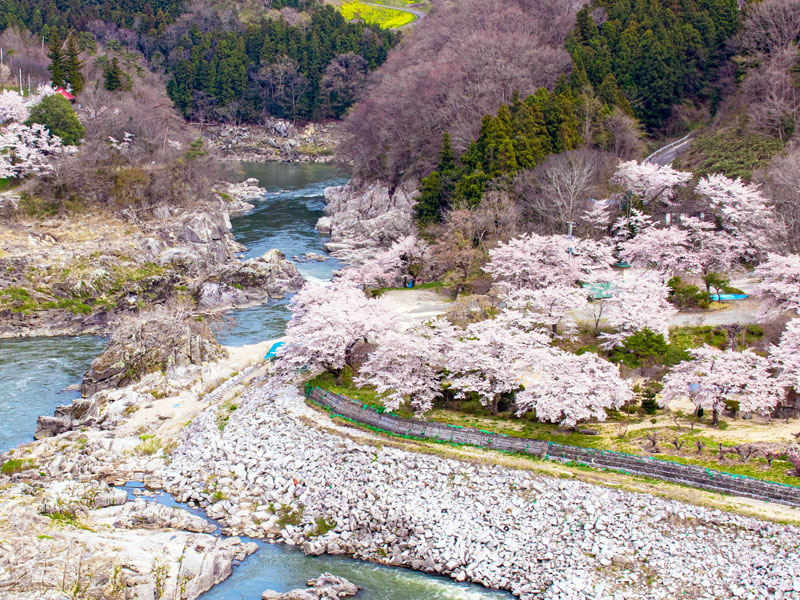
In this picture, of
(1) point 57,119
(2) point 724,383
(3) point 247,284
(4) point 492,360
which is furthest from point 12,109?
(2) point 724,383

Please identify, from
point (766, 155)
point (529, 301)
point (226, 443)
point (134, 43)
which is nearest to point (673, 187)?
point (766, 155)

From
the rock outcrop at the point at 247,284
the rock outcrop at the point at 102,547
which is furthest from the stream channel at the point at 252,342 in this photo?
the rock outcrop at the point at 247,284

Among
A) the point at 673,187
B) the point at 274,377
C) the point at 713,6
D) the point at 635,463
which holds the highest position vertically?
the point at 713,6

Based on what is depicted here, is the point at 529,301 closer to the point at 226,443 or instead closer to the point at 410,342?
the point at 410,342

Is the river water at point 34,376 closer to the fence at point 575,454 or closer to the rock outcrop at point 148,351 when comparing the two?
the rock outcrop at point 148,351

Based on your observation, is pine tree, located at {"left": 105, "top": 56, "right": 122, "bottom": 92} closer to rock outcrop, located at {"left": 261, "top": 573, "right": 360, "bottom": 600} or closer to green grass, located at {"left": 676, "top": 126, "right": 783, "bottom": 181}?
green grass, located at {"left": 676, "top": 126, "right": 783, "bottom": 181}

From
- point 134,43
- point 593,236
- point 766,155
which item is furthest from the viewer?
point 134,43

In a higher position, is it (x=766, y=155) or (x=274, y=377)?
(x=766, y=155)

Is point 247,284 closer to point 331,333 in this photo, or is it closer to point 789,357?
point 331,333
